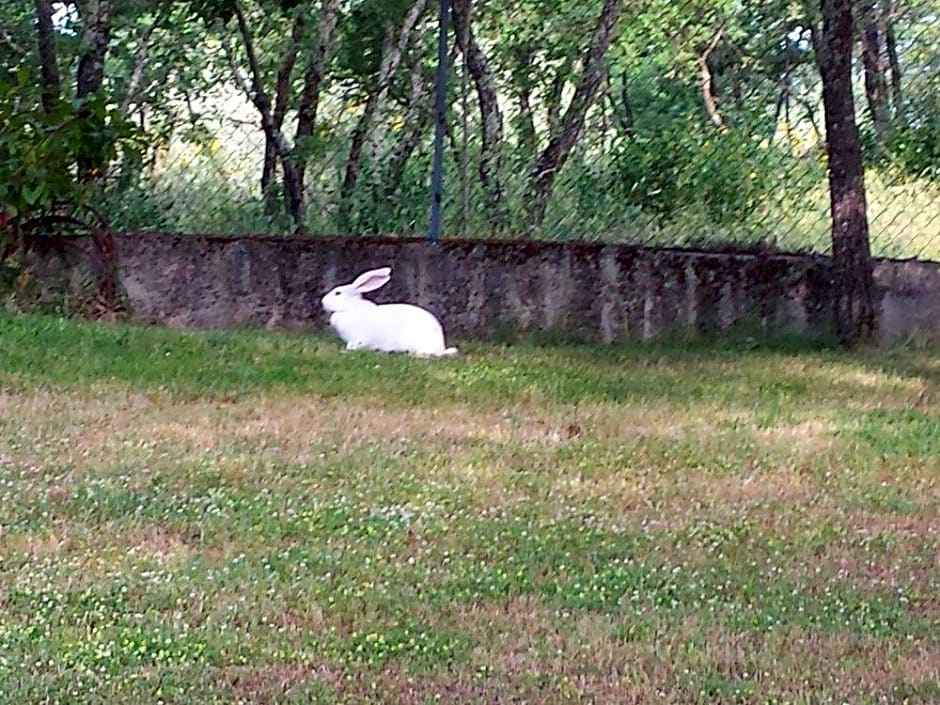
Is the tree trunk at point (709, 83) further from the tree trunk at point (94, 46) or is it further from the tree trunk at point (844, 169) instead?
the tree trunk at point (94, 46)

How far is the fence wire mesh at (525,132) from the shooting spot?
8.45 meters

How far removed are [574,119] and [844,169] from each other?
203cm

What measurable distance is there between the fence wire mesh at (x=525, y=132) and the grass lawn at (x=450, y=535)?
212 cm

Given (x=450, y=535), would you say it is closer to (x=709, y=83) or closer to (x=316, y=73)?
(x=316, y=73)

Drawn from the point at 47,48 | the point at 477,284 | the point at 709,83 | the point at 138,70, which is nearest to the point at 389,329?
the point at 477,284

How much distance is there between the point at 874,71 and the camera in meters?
8.80

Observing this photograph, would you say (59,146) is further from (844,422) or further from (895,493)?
(895,493)

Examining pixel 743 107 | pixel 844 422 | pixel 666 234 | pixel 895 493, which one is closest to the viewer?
pixel 895 493

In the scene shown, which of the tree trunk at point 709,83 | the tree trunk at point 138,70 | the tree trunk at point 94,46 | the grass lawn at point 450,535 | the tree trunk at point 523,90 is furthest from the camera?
the tree trunk at point 138,70

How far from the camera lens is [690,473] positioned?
4621 millimetres

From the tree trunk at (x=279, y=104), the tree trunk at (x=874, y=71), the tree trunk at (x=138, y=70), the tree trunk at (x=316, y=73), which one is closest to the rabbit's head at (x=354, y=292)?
the tree trunk at (x=279, y=104)

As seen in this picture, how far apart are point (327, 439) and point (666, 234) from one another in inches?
160

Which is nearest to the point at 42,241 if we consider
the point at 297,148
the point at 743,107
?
the point at 297,148

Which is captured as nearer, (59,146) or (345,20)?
(59,146)
